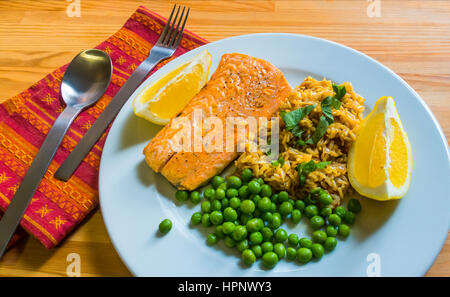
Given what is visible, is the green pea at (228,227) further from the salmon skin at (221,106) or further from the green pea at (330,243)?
the green pea at (330,243)

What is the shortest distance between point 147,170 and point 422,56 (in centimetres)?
292

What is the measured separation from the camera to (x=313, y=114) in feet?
9.78

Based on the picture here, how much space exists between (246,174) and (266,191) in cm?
21

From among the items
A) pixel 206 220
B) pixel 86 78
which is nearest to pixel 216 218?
pixel 206 220

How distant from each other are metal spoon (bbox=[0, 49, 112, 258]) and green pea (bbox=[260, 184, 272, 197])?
1.73m

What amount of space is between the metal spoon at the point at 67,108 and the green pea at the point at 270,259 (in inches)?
70.4

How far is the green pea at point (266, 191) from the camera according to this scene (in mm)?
2781

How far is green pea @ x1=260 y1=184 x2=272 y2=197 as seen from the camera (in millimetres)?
2781

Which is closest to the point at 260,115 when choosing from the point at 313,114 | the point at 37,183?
the point at 313,114

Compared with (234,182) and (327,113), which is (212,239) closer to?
(234,182)

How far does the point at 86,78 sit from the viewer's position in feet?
11.8

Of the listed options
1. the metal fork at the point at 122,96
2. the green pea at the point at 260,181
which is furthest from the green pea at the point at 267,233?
the metal fork at the point at 122,96

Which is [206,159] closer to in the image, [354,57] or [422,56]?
[354,57]

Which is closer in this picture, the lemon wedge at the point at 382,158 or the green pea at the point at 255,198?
the lemon wedge at the point at 382,158
